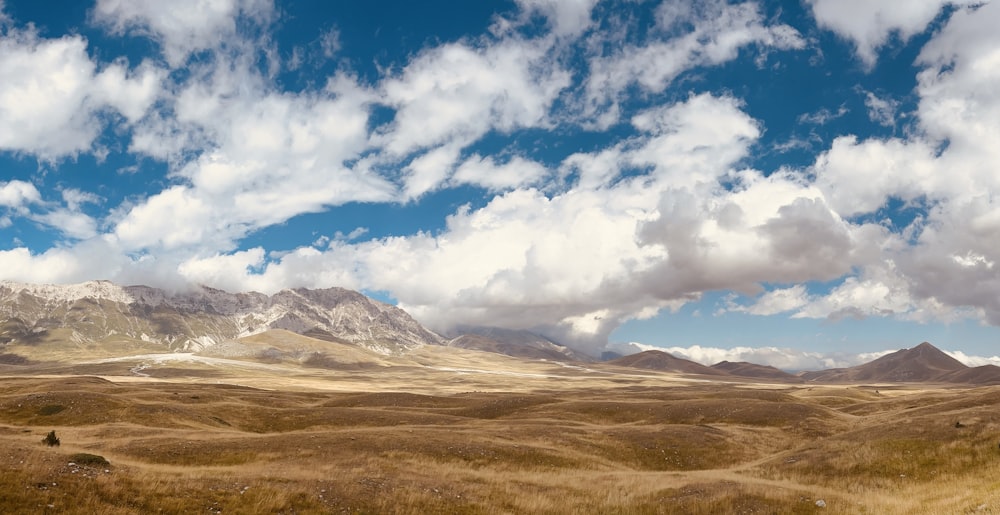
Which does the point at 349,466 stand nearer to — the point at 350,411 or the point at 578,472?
the point at 578,472

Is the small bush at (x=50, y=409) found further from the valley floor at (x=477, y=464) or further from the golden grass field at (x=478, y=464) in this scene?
the golden grass field at (x=478, y=464)

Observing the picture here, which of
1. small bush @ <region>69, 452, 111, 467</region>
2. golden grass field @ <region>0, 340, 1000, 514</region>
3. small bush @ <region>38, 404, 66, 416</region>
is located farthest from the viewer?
small bush @ <region>38, 404, 66, 416</region>

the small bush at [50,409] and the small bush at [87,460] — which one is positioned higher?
the small bush at [87,460]

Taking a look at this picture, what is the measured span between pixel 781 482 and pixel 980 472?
11.9m

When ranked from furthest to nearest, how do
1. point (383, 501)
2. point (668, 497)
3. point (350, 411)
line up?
point (350, 411), point (668, 497), point (383, 501)

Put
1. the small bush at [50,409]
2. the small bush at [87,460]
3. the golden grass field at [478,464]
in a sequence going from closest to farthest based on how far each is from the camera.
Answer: the golden grass field at [478,464]
the small bush at [87,460]
the small bush at [50,409]

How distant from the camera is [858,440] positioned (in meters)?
48.5

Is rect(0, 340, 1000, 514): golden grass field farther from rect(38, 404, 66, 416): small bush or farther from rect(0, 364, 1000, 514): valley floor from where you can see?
rect(38, 404, 66, 416): small bush

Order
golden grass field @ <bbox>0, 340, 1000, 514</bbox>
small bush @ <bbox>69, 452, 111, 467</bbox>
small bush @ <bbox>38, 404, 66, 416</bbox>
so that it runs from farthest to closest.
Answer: small bush @ <bbox>38, 404, 66, 416</bbox> < small bush @ <bbox>69, 452, 111, 467</bbox> < golden grass field @ <bbox>0, 340, 1000, 514</bbox>

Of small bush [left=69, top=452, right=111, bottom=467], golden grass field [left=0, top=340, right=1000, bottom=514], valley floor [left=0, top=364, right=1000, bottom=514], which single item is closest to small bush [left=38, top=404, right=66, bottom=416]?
valley floor [left=0, top=364, right=1000, bottom=514]

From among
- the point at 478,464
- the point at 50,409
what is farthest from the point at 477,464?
the point at 50,409

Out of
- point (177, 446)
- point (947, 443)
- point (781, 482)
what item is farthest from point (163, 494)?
point (947, 443)

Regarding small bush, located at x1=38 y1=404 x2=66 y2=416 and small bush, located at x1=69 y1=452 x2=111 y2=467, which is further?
small bush, located at x1=38 y1=404 x2=66 y2=416

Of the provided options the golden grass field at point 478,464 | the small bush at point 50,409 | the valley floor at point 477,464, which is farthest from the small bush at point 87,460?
the small bush at point 50,409
